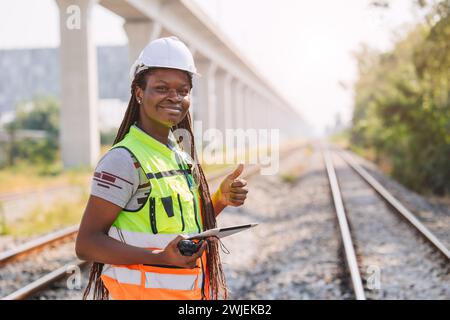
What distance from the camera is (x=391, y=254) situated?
8.21 m

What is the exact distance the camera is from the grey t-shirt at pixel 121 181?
6.31 feet

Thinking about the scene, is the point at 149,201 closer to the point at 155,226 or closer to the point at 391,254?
the point at 155,226

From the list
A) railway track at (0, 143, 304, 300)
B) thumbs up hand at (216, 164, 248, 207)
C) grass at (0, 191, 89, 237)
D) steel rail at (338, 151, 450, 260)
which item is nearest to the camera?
thumbs up hand at (216, 164, 248, 207)

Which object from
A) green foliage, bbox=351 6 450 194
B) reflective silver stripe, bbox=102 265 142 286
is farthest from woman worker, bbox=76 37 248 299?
green foliage, bbox=351 6 450 194

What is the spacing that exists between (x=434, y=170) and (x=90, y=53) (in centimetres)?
1213

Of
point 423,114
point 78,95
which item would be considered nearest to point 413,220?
point 423,114

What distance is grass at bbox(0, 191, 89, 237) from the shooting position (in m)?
10.1

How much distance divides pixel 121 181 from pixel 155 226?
207mm

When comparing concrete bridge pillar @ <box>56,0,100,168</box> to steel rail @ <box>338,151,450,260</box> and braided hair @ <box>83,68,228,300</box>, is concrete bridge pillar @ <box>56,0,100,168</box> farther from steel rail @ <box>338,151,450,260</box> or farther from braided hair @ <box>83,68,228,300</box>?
braided hair @ <box>83,68,228,300</box>

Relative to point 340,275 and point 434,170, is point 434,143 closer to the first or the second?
point 434,170

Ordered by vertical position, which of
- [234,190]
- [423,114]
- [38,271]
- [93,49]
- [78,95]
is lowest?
[38,271]

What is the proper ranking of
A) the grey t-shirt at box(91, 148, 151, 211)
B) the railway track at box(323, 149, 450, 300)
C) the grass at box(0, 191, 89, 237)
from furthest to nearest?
the grass at box(0, 191, 89, 237) → the railway track at box(323, 149, 450, 300) → the grey t-shirt at box(91, 148, 151, 211)

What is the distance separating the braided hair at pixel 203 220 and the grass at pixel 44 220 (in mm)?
8154
